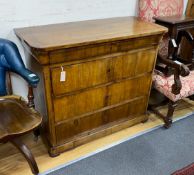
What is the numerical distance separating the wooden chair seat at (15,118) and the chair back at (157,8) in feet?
4.29

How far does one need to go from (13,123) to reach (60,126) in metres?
0.37

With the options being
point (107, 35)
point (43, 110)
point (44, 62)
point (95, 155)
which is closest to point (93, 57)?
point (107, 35)

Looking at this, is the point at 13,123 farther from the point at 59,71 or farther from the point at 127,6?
the point at 127,6

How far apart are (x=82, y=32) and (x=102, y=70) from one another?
1.01 feet

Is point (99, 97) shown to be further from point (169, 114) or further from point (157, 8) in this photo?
point (157, 8)

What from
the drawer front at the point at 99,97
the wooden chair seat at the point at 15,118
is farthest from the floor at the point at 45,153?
the wooden chair seat at the point at 15,118

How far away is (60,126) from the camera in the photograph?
169 centimetres

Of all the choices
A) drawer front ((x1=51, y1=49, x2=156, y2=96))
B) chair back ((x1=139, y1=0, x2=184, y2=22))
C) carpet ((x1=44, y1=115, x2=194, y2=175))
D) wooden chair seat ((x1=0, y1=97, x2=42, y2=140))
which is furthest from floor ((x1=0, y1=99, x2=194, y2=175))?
chair back ((x1=139, y1=0, x2=184, y2=22))

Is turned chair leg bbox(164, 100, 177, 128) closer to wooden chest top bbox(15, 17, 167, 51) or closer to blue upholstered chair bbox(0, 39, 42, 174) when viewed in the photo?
wooden chest top bbox(15, 17, 167, 51)

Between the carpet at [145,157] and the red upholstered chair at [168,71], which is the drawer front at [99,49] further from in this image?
the carpet at [145,157]

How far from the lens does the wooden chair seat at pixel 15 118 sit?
4.45 feet

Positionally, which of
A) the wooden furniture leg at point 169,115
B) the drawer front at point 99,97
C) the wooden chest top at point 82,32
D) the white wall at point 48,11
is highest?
the white wall at point 48,11

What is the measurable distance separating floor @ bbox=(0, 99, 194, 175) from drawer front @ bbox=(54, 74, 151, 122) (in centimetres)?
35

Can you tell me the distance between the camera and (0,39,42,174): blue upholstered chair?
1410 millimetres
